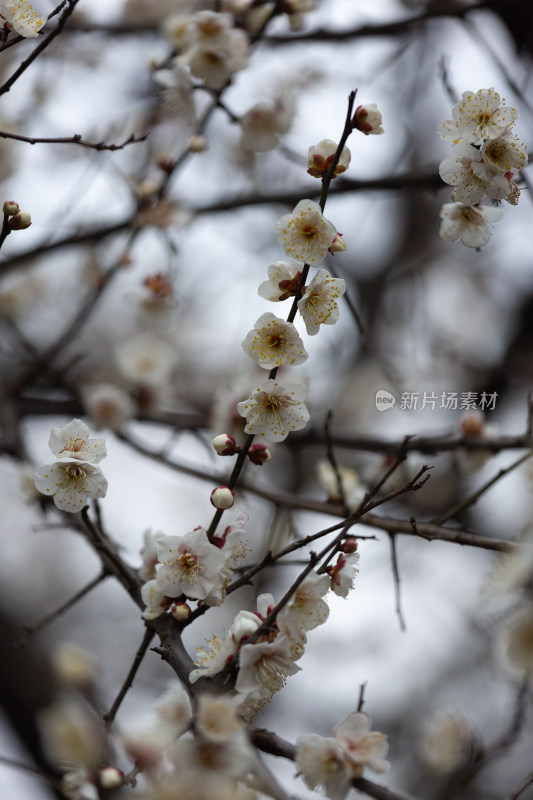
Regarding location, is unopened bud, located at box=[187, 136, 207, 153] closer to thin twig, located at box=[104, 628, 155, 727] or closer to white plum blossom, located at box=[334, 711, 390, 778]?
thin twig, located at box=[104, 628, 155, 727]

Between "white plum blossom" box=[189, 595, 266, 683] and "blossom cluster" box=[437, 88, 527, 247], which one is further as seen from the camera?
"blossom cluster" box=[437, 88, 527, 247]

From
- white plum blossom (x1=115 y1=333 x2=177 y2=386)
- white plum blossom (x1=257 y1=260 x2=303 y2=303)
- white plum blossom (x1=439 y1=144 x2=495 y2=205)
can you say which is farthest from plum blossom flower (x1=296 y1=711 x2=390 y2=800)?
white plum blossom (x1=115 y1=333 x2=177 y2=386)

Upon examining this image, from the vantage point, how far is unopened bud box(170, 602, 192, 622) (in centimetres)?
117

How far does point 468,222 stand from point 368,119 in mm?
300

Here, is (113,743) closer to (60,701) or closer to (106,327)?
(60,701)

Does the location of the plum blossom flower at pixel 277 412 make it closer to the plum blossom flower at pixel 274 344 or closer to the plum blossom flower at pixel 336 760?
the plum blossom flower at pixel 274 344

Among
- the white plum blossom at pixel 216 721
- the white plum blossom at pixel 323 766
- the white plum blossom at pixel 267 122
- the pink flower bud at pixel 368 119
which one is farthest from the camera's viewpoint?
the white plum blossom at pixel 267 122

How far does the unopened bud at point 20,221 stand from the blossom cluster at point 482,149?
0.74 metres

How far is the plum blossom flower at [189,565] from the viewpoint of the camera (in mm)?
1153

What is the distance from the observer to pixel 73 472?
1237 millimetres

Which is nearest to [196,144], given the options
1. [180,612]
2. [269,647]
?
[180,612]

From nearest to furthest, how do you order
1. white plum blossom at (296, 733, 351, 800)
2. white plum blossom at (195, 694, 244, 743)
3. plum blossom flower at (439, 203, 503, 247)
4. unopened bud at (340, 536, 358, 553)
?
1. white plum blossom at (195, 694, 244, 743)
2. white plum blossom at (296, 733, 351, 800)
3. unopened bud at (340, 536, 358, 553)
4. plum blossom flower at (439, 203, 503, 247)

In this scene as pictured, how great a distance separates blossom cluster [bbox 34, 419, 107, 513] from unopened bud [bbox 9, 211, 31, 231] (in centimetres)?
37

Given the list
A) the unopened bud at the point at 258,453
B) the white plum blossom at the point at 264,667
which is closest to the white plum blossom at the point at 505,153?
the unopened bud at the point at 258,453
